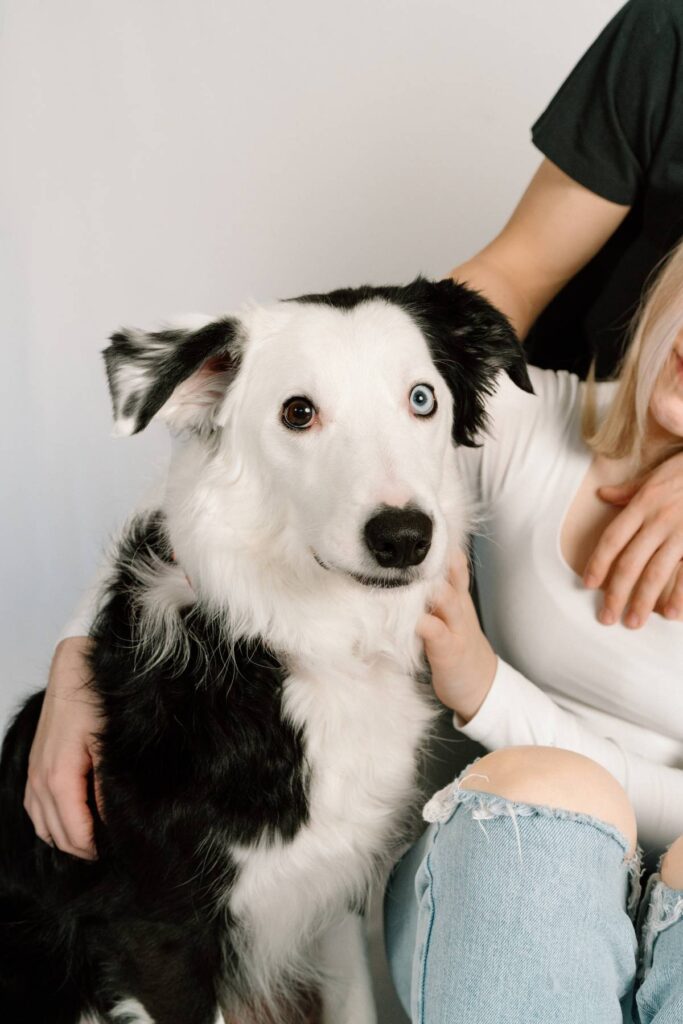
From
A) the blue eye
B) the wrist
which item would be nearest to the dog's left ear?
the blue eye

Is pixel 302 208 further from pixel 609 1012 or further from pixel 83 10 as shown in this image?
pixel 609 1012

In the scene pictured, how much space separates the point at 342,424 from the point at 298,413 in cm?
8

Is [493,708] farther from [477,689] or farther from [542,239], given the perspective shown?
[542,239]

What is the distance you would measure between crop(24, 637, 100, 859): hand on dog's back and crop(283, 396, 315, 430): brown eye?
0.52m

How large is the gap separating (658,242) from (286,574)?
1081 mm

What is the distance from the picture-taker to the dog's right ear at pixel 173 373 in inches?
56.1

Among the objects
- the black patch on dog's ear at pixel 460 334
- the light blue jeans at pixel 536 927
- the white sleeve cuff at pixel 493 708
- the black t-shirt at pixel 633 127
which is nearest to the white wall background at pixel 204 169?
the black t-shirt at pixel 633 127

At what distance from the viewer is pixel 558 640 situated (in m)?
1.81

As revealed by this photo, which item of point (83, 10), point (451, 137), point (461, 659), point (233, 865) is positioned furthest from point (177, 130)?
point (233, 865)

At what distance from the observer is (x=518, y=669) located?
1956mm

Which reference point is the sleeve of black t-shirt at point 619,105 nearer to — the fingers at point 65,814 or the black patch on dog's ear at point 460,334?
the black patch on dog's ear at point 460,334

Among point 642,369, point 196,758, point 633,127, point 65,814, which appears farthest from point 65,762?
point 633,127

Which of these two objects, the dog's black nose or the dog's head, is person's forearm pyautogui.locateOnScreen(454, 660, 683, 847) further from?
the dog's black nose

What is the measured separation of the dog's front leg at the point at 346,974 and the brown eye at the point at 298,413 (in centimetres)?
94
